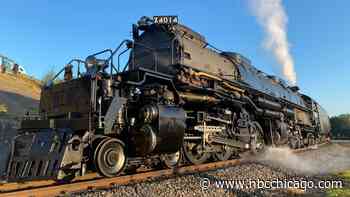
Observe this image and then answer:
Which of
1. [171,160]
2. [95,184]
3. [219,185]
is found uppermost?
[171,160]

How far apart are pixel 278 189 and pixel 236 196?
116 cm

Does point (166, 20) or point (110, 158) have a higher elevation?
point (166, 20)

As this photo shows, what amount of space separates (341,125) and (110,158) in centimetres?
6605

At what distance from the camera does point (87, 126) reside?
646cm

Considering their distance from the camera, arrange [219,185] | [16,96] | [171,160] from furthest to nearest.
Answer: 1. [16,96]
2. [171,160]
3. [219,185]

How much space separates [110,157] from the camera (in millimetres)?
6754

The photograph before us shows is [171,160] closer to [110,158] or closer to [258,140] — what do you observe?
[110,158]

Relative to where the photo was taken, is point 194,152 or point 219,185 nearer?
point 219,185

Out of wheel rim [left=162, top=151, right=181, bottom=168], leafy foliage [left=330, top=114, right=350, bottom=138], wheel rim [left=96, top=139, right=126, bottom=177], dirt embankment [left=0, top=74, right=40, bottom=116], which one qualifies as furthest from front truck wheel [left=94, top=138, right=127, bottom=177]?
leafy foliage [left=330, top=114, right=350, bottom=138]

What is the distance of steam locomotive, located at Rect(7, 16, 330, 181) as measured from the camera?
21.1ft

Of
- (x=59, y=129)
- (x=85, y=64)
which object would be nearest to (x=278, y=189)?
(x=59, y=129)

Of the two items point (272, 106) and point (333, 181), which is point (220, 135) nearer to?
point (333, 181)

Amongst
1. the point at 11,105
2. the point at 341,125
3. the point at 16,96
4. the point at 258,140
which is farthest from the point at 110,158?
the point at 341,125

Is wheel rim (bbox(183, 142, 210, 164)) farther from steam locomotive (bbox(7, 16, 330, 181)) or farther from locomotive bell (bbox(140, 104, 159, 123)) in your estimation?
locomotive bell (bbox(140, 104, 159, 123))
